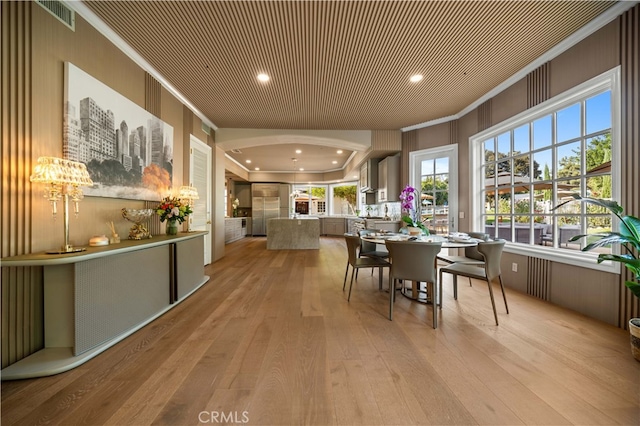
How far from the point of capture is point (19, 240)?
1701mm

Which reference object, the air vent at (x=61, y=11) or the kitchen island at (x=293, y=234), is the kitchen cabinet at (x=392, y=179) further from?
the air vent at (x=61, y=11)

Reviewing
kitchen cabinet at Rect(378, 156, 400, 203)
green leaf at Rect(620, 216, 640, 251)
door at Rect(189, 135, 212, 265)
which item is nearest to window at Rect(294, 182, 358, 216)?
kitchen cabinet at Rect(378, 156, 400, 203)

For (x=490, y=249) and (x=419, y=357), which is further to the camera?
(x=490, y=249)

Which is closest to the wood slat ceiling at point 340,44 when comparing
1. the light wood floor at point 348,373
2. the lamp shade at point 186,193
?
the lamp shade at point 186,193

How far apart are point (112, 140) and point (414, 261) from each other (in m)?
3.24

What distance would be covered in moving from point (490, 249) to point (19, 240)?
3.80 m

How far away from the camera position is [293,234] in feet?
23.1

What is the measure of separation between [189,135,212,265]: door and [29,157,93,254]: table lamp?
7.49ft

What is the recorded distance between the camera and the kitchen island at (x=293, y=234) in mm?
6992

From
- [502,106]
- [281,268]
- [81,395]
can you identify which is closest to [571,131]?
[502,106]

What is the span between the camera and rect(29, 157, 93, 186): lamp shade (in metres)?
1.64

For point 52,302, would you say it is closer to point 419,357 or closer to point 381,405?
point 381,405

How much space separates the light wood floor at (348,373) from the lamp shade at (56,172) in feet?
4.25

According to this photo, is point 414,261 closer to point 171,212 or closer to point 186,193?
point 171,212
